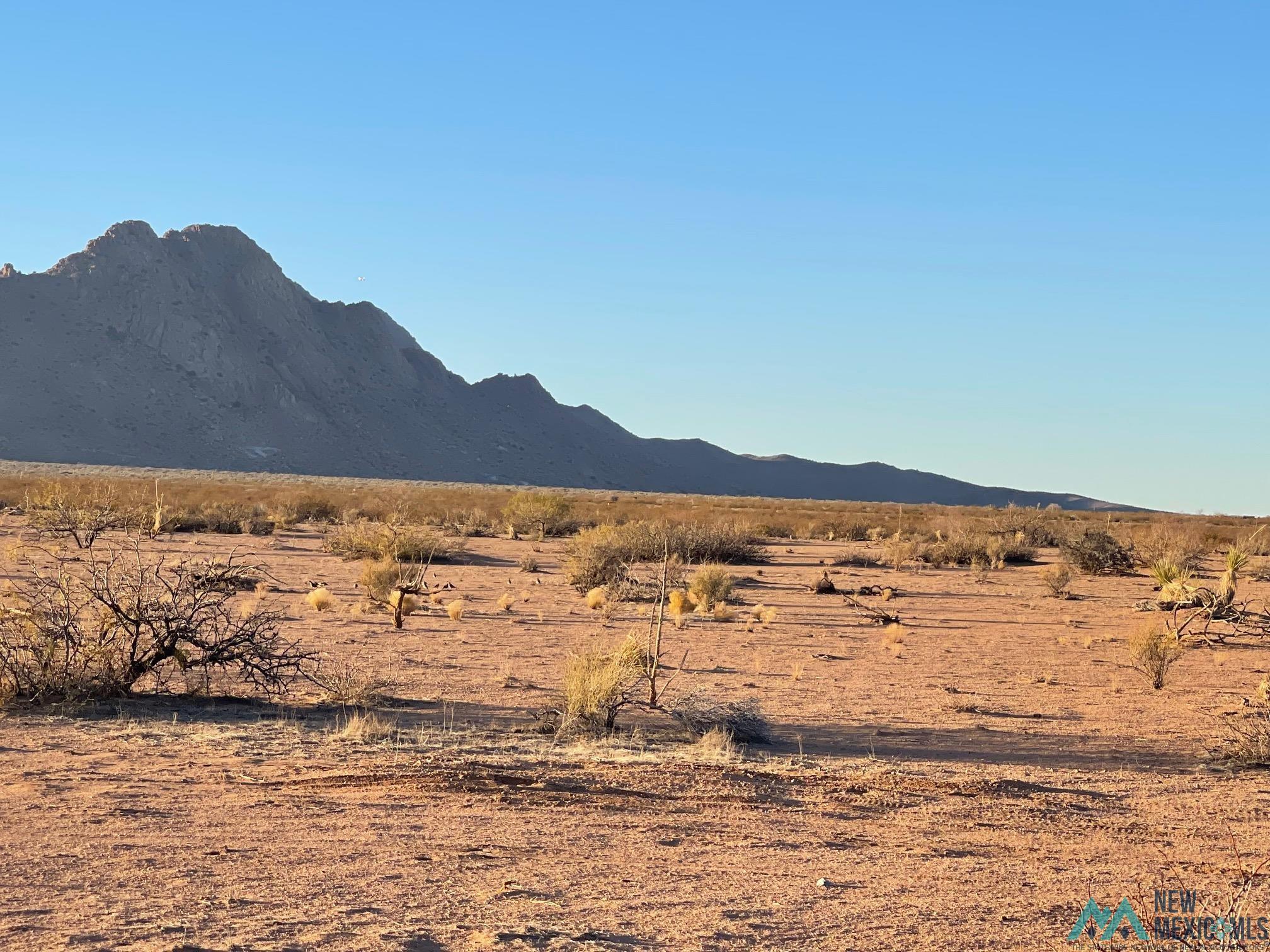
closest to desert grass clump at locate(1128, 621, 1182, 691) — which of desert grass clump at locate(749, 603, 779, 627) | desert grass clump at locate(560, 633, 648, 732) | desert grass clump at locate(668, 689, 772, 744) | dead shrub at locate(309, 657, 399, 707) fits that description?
desert grass clump at locate(668, 689, 772, 744)

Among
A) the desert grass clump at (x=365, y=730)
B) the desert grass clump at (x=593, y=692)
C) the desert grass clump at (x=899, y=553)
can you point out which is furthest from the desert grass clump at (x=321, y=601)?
the desert grass clump at (x=899, y=553)

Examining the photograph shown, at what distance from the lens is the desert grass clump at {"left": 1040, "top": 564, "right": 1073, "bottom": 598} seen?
2839cm

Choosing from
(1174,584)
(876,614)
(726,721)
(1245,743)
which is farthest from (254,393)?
(1245,743)

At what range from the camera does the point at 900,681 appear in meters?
15.5

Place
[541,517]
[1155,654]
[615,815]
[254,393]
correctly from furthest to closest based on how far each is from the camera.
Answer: [254,393]
[541,517]
[1155,654]
[615,815]

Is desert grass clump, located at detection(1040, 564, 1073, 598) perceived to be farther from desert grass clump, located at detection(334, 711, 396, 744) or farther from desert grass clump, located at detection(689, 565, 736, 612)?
desert grass clump, located at detection(334, 711, 396, 744)

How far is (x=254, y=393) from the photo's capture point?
481ft

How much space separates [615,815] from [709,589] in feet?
54.3

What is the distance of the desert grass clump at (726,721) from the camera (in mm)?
11023

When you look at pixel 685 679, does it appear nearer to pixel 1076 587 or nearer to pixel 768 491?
pixel 1076 587

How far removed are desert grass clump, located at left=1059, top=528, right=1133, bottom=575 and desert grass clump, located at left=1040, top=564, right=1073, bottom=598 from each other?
6.15 metres

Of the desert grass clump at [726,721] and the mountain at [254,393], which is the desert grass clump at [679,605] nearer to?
the desert grass clump at [726,721]

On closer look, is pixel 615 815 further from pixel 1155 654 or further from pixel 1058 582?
pixel 1058 582

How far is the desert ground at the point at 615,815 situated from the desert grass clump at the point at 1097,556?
804 inches
